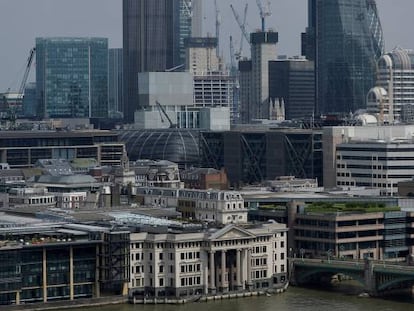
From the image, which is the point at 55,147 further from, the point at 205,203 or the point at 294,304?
the point at 294,304

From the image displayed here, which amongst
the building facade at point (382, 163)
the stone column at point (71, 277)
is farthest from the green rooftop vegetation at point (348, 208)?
the building facade at point (382, 163)

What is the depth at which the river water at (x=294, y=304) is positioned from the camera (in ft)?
258

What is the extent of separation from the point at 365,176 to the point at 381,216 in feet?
95.7

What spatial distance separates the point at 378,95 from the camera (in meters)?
165

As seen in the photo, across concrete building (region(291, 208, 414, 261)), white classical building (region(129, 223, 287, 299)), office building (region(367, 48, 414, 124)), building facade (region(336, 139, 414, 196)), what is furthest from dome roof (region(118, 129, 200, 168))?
white classical building (region(129, 223, 287, 299))

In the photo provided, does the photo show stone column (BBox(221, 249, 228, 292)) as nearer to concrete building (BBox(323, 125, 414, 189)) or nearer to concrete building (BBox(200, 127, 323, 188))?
concrete building (BBox(323, 125, 414, 189))

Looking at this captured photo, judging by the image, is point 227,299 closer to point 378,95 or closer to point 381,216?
point 381,216

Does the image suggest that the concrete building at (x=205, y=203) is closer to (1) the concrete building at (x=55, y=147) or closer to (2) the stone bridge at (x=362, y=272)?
(2) the stone bridge at (x=362, y=272)

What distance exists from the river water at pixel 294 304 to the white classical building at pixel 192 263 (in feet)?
4.02

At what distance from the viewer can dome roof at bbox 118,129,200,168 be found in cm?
15350

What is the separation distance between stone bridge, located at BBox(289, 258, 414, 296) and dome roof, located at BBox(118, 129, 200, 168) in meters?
63.2

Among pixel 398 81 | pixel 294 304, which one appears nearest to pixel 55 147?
pixel 398 81

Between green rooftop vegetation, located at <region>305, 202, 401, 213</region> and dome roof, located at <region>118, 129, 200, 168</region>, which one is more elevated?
dome roof, located at <region>118, 129, 200, 168</region>

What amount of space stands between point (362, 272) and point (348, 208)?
1146 centimetres
